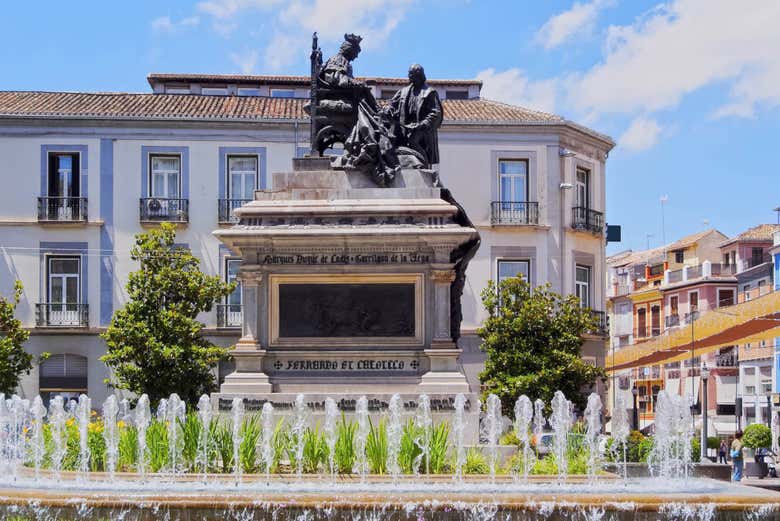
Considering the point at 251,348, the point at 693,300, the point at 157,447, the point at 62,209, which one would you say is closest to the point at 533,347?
the point at 62,209

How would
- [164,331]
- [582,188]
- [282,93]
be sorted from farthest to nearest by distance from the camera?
1. [282,93]
2. [582,188]
3. [164,331]

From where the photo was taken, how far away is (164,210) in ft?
137

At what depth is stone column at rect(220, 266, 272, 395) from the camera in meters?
16.8

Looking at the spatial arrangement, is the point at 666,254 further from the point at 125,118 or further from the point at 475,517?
the point at 475,517

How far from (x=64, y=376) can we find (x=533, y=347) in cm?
1441

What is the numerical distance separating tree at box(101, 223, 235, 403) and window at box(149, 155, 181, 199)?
5.50 m

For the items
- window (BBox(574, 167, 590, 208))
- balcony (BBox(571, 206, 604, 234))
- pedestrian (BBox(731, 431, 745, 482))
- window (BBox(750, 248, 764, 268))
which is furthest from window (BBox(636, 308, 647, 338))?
pedestrian (BBox(731, 431, 745, 482))

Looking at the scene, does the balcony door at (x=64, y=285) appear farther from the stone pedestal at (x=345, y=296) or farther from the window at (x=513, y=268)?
Result: the stone pedestal at (x=345, y=296)

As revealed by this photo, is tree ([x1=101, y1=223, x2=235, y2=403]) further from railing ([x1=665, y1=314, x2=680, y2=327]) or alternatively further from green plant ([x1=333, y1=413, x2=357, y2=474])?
railing ([x1=665, y1=314, x2=680, y2=327])

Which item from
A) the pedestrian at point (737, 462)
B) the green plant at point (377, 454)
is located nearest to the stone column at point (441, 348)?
the green plant at point (377, 454)

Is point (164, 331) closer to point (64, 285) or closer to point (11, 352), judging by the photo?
point (11, 352)

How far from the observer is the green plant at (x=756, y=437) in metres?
35.0

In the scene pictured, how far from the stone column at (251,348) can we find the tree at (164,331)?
700 inches

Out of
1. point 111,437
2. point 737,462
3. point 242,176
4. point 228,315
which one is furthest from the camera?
point 242,176
